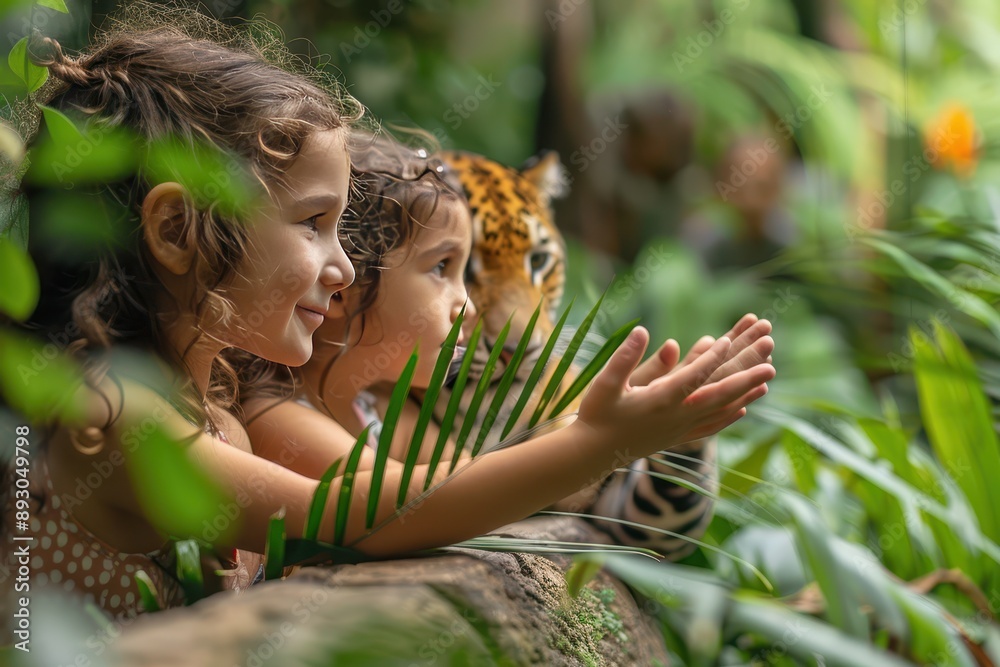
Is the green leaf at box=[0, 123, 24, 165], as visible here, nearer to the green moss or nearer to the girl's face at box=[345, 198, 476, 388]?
the girl's face at box=[345, 198, 476, 388]

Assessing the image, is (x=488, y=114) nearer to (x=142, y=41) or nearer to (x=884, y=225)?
(x=884, y=225)

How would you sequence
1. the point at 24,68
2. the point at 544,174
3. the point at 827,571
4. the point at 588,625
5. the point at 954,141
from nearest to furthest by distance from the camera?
the point at 24,68 < the point at 588,625 < the point at 827,571 < the point at 544,174 < the point at 954,141

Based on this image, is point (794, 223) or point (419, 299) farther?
point (794, 223)

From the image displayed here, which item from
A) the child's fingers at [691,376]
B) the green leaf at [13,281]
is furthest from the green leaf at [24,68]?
the child's fingers at [691,376]

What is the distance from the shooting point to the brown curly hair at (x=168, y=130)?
521mm

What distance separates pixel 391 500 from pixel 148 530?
146 millimetres

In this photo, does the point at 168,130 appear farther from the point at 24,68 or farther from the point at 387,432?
the point at 387,432

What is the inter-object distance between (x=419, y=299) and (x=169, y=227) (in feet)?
0.66

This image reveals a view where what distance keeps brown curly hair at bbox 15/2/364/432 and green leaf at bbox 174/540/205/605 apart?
0.08 metres

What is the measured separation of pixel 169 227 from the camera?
536mm

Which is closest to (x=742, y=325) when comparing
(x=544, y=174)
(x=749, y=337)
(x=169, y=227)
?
(x=749, y=337)

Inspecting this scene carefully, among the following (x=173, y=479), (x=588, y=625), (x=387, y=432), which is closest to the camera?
(x=173, y=479)

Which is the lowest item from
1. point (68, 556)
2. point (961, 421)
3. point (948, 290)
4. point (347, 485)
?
point (68, 556)

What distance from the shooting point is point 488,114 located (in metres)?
1.82
